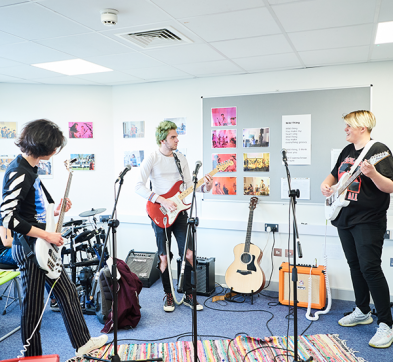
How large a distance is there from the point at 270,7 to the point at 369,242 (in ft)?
5.73

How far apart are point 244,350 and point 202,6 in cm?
230

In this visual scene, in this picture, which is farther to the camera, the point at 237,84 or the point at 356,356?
the point at 237,84

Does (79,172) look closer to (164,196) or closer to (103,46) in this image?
(164,196)

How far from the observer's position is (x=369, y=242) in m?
2.59

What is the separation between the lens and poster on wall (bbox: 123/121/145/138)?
432 cm

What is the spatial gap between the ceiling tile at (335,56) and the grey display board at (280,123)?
0.93 feet

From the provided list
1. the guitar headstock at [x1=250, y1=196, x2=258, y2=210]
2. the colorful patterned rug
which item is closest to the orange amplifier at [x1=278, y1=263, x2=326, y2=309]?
the colorful patterned rug

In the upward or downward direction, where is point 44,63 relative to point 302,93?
upward

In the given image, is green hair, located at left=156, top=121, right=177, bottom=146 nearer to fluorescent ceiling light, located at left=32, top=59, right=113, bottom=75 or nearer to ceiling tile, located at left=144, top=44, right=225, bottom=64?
ceiling tile, located at left=144, top=44, right=225, bottom=64

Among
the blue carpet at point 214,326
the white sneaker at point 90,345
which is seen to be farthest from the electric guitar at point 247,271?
the white sneaker at point 90,345

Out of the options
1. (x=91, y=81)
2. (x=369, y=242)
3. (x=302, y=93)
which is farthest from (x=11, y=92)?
(x=369, y=242)

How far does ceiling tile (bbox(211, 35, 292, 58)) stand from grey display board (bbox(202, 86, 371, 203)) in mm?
758

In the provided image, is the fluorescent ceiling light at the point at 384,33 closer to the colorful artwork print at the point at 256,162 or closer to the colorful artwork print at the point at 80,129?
the colorful artwork print at the point at 256,162

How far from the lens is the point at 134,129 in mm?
4344
